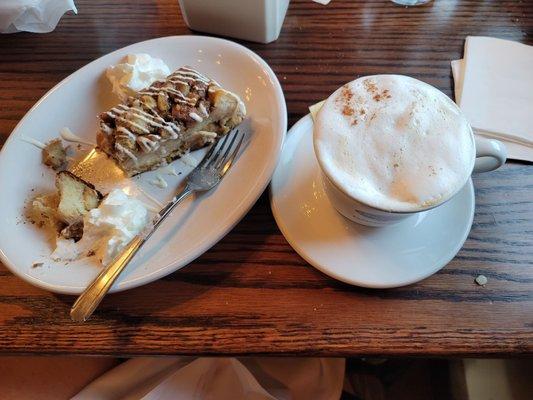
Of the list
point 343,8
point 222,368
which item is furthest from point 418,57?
point 222,368

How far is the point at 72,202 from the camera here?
2.29ft

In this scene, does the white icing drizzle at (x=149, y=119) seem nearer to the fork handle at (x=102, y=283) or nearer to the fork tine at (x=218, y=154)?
the fork tine at (x=218, y=154)

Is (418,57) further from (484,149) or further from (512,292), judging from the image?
(512,292)

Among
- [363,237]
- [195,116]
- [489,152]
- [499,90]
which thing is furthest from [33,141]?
[499,90]

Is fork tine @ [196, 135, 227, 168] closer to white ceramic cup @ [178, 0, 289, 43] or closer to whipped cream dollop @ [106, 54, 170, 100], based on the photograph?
whipped cream dollop @ [106, 54, 170, 100]

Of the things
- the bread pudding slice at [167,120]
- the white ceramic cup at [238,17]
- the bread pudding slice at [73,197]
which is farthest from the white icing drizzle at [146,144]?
the white ceramic cup at [238,17]

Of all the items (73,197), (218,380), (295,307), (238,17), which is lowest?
(218,380)

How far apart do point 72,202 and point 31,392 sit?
1.18ft

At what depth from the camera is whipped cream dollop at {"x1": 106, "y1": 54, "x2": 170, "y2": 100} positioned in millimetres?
805

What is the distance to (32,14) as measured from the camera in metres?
0.96

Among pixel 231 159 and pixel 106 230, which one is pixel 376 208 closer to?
pixel 231 159

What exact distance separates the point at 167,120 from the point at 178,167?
8 cm

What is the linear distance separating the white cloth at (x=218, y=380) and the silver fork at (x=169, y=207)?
0.73 feet

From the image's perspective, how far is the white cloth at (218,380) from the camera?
2.61 ft
